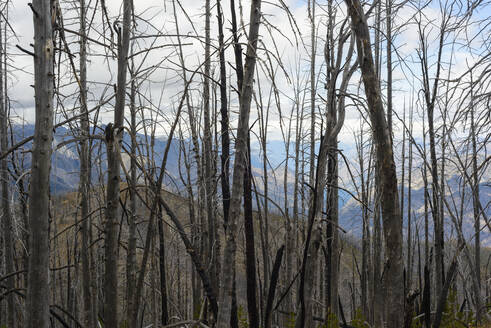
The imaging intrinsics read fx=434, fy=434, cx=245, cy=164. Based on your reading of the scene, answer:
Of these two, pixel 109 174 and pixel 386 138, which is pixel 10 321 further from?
pixel 386 138

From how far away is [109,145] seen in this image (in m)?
2.14

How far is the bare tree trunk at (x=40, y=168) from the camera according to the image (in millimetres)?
1971

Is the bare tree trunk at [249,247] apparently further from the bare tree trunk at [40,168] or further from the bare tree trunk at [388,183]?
the bare tree trunk at [40,168]

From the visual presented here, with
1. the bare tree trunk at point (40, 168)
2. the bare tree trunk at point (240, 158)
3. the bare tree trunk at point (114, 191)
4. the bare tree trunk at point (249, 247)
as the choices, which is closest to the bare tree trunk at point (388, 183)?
the bare tree trunk at point (240, 158)

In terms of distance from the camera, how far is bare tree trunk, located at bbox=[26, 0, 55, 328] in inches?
77.6

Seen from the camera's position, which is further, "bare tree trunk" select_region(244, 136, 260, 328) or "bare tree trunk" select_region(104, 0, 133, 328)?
"bare tree trunk" select_region(244, 136, 260, 328)

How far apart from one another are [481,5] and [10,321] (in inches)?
234

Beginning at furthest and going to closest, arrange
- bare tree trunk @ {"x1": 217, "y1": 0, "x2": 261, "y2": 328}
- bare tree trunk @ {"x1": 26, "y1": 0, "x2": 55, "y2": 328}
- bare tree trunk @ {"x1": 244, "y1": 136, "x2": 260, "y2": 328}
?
bare tree trunk @ {"x1": 244, "y1": 136, "x2": 260, "y2": 328}, bare tree trunk @ {"x1": 217, "y1": 0, "x2": 261, "y2": 328}, bare tree trunk @ {"x1": 26, "y1": 0, "x2": 55, "y2": 328}

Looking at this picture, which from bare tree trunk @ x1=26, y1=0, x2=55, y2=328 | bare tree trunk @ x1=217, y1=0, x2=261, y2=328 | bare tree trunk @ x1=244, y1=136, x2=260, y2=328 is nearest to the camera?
bare tree trunk @ x1=26, y1=0, x2=55, y2=328

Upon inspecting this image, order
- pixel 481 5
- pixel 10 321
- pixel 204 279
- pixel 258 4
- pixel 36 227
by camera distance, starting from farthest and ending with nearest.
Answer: pixel 10 321 → pixel 481 5 → pixel 204 279 → pixel 258 4 → pixel 36 227

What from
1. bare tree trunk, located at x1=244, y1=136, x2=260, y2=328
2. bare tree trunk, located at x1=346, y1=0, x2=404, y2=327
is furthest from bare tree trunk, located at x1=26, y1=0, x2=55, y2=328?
bare tree trunk, located at x1=346, y1=0, x2=404, y2=327

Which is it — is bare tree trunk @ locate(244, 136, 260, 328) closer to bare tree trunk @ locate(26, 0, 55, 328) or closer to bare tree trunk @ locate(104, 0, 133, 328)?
bare tree trunk @ locate(104, 0, 133, 328)

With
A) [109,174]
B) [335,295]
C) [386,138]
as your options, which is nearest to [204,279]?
[109,174]

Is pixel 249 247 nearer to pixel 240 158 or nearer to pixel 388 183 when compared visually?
pixel 240 158
